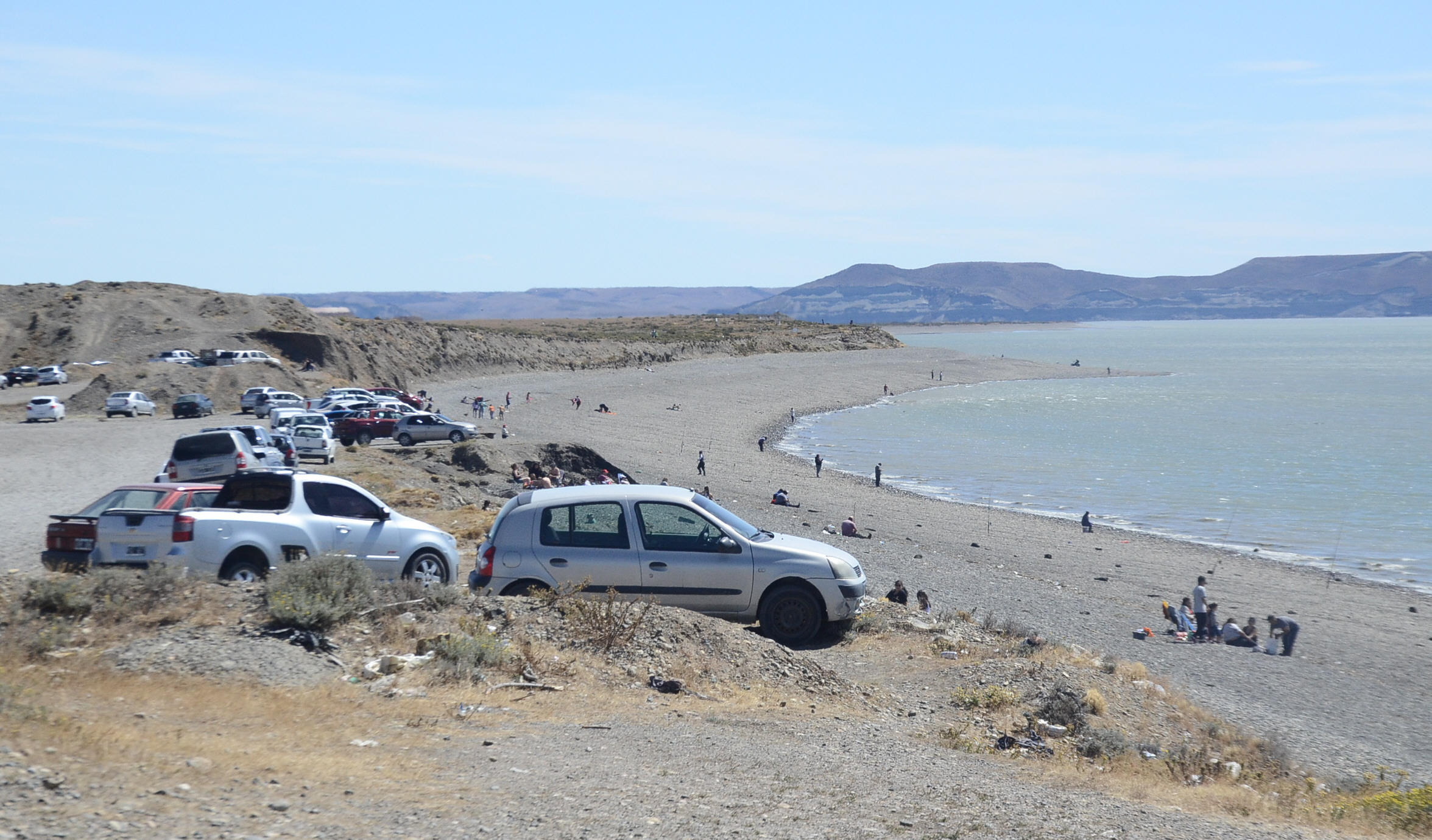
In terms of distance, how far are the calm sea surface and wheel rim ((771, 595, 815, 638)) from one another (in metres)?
22.8

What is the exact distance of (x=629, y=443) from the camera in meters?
48.7

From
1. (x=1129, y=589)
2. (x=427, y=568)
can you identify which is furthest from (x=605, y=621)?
(x=1129, y=589)

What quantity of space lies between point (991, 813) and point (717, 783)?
1559 millimetres

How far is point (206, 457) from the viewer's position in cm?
1916

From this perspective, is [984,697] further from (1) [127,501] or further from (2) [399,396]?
(2) [399,396]

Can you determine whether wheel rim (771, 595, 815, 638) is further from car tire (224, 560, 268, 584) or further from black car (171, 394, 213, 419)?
black car (171, 394, 213, 419)

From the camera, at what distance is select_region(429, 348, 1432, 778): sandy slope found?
14969 mm

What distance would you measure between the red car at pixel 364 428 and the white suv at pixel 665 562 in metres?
28.4

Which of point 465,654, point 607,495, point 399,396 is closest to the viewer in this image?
point 465,654

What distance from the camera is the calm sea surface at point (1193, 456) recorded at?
3350 centimetres

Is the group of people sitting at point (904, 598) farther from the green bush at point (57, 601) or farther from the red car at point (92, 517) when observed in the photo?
the green bush at point (57, 601)

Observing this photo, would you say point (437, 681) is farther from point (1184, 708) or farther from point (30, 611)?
point (1184, 708)

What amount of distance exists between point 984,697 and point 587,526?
3.93 m

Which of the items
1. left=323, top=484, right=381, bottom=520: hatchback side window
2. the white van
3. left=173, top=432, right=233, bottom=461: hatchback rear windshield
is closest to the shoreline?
the white van
